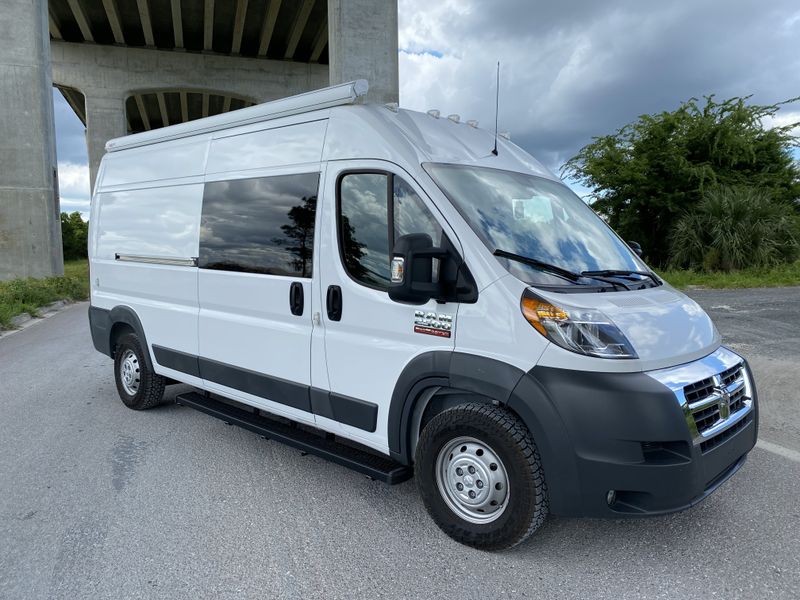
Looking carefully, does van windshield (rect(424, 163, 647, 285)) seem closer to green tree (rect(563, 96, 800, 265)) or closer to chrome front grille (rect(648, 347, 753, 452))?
chrome front grille (rect(648, 347, 753, 452))

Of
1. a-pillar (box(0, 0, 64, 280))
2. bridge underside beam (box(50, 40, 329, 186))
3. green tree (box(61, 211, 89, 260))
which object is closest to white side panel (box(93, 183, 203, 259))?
a-pillar (box(0, 0, 64, 280))

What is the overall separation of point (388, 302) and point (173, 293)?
2.49 m

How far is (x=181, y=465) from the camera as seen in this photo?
4277 millimetres

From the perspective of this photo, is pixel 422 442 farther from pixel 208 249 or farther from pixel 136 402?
pixel 136 402

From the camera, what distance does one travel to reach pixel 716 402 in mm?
2969

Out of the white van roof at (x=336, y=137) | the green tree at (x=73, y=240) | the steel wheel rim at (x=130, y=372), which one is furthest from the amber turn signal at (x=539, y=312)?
the green tree at (x=73, y=240)

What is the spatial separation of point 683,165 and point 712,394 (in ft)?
53.7

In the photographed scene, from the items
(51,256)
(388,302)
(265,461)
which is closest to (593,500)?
(388,302)

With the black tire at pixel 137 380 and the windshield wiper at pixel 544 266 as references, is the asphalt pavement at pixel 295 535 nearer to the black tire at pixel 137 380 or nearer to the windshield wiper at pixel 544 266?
the black tire at pixel 137 380

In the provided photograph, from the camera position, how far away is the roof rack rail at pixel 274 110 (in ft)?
12.3

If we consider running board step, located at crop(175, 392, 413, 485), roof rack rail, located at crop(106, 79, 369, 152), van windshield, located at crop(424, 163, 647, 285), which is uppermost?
roof rack rail, located at crop(106, 79, 369, 152)

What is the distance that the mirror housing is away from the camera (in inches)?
118

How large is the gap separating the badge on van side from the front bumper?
50 centimetres

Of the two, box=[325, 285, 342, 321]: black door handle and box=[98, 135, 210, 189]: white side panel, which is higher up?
box=[98, 135, 210, 189]: white side panel
